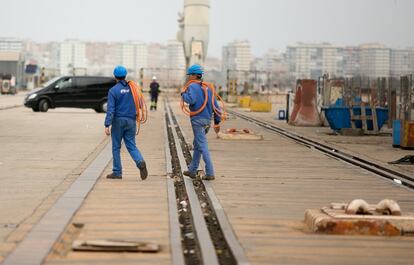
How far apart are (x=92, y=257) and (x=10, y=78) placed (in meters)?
82.0

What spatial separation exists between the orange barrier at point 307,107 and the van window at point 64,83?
12.7m

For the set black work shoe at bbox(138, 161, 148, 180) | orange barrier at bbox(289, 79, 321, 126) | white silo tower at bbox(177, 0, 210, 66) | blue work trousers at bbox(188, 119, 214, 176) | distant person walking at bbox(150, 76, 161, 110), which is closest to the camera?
black work shoe at bbox(138, 161, 148, 180)

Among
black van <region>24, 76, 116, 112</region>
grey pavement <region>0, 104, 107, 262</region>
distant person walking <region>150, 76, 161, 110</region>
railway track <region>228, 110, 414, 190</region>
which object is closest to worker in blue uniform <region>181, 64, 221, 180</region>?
grey pavement <region>0, 104, 107, 262</region>

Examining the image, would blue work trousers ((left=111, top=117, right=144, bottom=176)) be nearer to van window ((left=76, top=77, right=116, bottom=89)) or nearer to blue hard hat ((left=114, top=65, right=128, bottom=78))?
blue hard hat ((left=114, top=65, right=128, bottom=78))

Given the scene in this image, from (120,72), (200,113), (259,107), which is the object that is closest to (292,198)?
(200,113)

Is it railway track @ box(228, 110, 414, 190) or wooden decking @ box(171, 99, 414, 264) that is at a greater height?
wooden decking @ box(171, 99, 414, 264)

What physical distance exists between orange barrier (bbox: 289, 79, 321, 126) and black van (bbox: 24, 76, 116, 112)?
461 inches

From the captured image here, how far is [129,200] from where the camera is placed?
10242 millimetres

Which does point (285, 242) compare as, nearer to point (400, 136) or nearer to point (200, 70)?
point (200, 70)

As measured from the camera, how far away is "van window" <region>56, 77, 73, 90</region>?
133 ft

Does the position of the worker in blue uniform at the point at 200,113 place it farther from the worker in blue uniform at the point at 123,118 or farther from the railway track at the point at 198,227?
the worker in blue uniform at the point at 123,118

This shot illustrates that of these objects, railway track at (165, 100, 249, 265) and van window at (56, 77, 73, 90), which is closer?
railway track at (165, 100, 249, 265)

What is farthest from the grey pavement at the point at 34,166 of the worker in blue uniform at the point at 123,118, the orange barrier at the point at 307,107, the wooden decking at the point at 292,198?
the orange barrier at the point at 307,107

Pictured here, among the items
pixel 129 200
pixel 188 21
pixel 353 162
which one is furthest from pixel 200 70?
pixel 188 21
